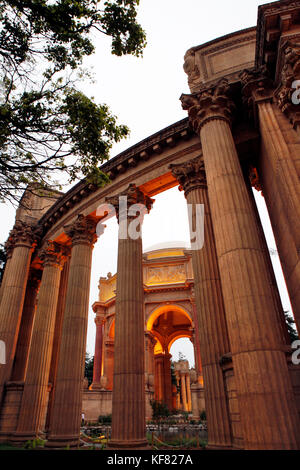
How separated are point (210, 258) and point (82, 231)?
1012 cm

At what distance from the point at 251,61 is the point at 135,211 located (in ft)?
31.1

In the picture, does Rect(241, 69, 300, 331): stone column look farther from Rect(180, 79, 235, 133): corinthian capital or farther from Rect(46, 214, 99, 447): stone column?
Rect(46, 214, 99, 447): stone column

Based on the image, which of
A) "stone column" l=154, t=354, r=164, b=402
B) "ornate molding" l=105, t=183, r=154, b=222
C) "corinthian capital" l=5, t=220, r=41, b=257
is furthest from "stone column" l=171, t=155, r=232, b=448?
"stone column" l=154, t=354, r=164, b=402

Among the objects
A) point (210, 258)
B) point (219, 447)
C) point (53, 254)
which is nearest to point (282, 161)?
point (210, 258)

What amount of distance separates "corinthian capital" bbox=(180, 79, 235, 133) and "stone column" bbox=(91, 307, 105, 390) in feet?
118

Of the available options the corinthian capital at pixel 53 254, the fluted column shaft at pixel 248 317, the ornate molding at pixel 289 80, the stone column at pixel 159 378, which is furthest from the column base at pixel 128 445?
the stone column at pixel 159 378

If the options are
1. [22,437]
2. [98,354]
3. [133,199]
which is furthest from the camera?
[98,354]

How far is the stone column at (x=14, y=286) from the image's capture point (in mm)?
18969

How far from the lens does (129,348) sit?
13.3m

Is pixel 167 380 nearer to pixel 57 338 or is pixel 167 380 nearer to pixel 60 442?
pixel 57 338

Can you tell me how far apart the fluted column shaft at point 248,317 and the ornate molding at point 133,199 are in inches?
255

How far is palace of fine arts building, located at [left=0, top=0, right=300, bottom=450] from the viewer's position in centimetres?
854

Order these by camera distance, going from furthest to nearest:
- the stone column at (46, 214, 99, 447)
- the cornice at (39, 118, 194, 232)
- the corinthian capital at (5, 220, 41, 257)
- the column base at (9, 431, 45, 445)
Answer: the corinthian capital at (5, 220, 41, 257)
the column base at (9, 431, 45, 445)
the cornice at (39, 118, 194, 232)
the stone column at (46, 214, 99, 447)
